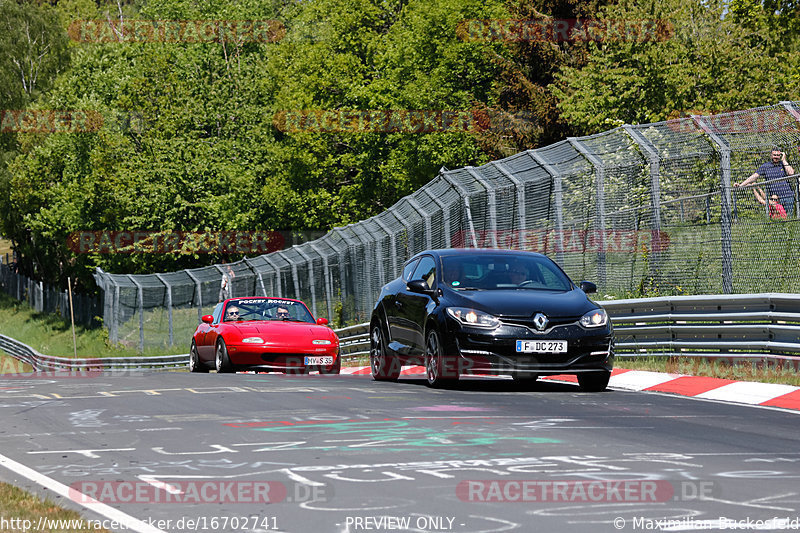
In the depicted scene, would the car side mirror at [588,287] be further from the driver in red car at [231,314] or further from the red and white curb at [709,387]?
the driver in red car at [231,314]

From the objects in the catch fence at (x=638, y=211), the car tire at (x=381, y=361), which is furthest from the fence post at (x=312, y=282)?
the car tire at (x=381, y=361)

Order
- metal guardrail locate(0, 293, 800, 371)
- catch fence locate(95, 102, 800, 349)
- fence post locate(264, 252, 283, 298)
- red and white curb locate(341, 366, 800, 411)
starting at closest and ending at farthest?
red and white curb locate(341, 366, 800, 411), metal guardrail locate(0, 293, 800, 371), catch fence locate(95, 102, 800, 349), fence post locate(264, 252, 283, 298)

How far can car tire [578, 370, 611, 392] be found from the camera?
13352 mm

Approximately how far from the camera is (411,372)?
65.1ft

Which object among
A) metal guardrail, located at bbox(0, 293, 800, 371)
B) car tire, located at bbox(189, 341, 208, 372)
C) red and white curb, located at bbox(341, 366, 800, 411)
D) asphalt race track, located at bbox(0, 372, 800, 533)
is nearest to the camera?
asphalt race track, located at bbox(0, 372, 800, 533)

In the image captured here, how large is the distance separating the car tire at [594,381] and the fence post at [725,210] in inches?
110

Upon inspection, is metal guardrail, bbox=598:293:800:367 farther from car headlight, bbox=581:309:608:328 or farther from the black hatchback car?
car headlight, bbox=581:309:608:328

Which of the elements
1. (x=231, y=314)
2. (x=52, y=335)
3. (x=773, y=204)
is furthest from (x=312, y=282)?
(x=52, y=335)

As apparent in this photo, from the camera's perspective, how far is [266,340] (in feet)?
62.1

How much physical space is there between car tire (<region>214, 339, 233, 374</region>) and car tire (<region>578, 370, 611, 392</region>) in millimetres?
7533

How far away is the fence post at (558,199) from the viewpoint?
18.2m

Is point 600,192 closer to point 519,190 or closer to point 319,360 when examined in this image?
point 519,190

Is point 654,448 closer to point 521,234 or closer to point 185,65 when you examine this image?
point 521,234

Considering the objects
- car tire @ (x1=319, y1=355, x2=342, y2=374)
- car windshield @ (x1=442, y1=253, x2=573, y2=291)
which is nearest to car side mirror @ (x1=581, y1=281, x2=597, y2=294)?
car windshield @ (x1=442, y1=253, x2=573, y2=291)
